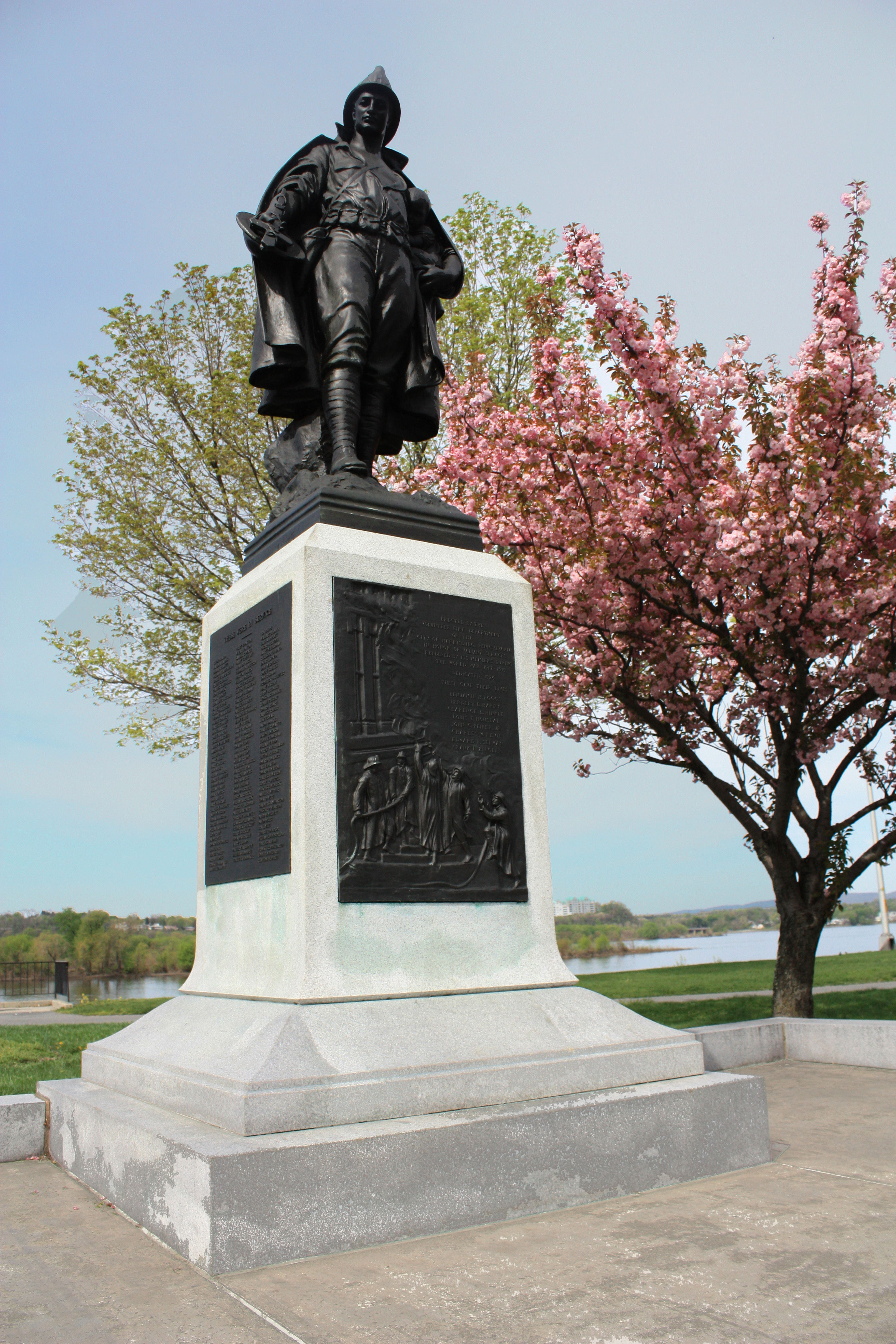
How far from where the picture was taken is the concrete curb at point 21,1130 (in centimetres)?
Answer: 528

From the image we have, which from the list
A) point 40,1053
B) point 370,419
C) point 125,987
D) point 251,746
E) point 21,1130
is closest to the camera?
point 21,1130

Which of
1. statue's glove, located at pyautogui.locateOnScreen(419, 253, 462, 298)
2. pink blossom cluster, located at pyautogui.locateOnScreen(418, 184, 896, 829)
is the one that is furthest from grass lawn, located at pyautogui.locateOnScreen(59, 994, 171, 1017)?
statue's glove, located at pyautogui.locateOnScreen(419, 253, 462, 298)

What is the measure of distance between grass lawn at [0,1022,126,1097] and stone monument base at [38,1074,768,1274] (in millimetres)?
2043

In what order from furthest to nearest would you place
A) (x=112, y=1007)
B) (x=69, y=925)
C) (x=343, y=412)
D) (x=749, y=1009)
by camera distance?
(x=69, y=925) → (x=112, y=1007) → (x=749, y=1009) → (x=343, y=412)

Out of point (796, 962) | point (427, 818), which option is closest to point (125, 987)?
point (796, 962)

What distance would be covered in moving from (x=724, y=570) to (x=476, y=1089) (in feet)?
23.9

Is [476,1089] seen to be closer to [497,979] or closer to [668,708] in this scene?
[497,979]

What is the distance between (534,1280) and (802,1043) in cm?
523

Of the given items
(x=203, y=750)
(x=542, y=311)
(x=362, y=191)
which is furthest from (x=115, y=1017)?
(x=362, y=191)

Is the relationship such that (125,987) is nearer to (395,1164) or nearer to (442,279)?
(442,279)

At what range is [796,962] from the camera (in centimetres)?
1031

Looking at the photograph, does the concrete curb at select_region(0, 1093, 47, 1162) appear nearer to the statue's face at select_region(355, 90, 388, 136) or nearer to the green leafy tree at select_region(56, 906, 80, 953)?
the statue's face at select_region(355, 90, 388, 136)

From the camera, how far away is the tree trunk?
10.2 meters

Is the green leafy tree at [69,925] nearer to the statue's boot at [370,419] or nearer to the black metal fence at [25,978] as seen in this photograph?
the black metal fence at [25,978]
